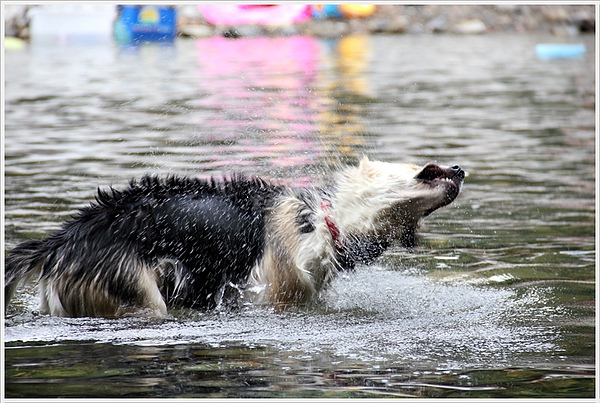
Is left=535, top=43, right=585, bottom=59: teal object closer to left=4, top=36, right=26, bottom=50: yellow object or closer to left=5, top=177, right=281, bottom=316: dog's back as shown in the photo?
left=4, top=36, right=26, bottom=50: yellow object

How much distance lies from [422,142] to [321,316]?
6286mm

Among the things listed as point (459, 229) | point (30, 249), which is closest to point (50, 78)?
point (459, 229)

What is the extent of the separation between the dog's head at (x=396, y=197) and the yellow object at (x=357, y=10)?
93.5ft

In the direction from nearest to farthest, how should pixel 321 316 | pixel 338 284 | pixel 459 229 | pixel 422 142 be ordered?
1. pixel 321 316
2. pixel 338 284
3. pixel 459 229
4. pixel 422 142

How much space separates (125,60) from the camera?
22172 millimetres

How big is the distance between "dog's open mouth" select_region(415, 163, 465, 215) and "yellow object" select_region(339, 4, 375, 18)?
28.6m

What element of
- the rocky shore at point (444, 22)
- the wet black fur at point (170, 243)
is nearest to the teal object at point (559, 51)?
the rocky shore at point (444, 22)

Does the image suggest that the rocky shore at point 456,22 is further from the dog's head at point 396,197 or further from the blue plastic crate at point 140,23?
the dog's head at point 396,197

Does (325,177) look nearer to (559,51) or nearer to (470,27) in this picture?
(559,51)

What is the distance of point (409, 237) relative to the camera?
5484mm

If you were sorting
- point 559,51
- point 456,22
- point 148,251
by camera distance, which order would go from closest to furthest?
point 148,251
point 559,51
point 456,22

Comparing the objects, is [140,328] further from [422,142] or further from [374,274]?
[422,142]

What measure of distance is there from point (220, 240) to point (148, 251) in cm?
43

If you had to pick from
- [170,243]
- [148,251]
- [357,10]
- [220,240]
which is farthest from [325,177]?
[357,10]
